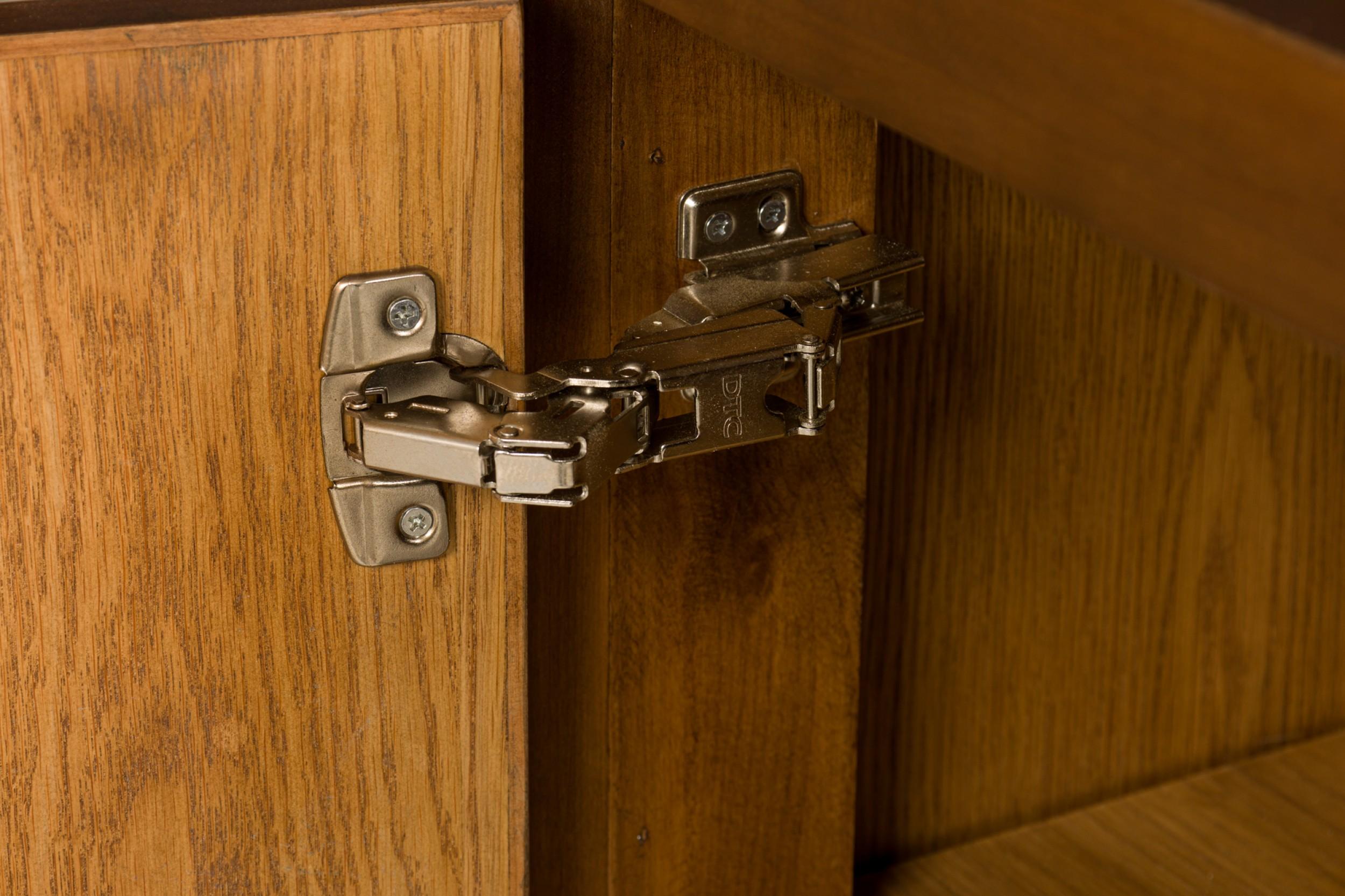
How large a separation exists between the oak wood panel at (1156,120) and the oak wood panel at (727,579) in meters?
0.20

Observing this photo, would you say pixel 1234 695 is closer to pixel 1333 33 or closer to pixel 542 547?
pixel 542 547

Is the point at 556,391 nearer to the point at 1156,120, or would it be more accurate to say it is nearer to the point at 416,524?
the point at 416,524

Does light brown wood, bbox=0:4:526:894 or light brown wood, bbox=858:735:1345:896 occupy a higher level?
light brown wood, bbox=0:4:526:894

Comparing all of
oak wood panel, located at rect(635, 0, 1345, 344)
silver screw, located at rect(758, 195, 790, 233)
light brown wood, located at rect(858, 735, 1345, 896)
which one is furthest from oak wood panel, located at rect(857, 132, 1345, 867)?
oak wood panel, located at rect(635, 0, 1345, 344)

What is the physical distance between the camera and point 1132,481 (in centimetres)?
79

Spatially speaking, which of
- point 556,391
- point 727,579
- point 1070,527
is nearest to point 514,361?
point 556,391

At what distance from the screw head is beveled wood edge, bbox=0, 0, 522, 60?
0.26 feet

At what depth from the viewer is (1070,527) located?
0.78 m

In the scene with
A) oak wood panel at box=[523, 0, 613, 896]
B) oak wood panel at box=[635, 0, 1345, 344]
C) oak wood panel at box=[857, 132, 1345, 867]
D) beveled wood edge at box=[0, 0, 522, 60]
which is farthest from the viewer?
oak wood panel at box=[857, 132, 1345, 867]

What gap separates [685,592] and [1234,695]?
43 centimetres

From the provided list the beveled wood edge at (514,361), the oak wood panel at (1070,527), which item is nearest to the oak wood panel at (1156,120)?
the beveled wood edge at (514,361)

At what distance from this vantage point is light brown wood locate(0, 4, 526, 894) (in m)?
0.43

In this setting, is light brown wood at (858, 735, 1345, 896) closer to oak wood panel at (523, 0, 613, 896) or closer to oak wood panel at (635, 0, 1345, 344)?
oak wood panel at (523, 0, 613, 896)

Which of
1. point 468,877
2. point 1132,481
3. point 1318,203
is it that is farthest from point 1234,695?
point 1318,203
